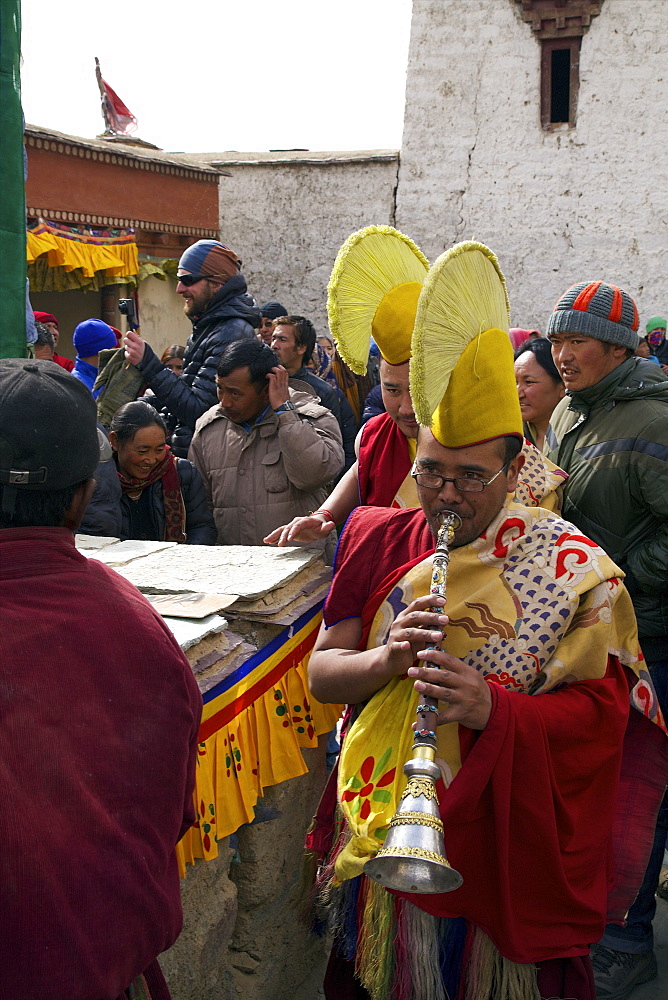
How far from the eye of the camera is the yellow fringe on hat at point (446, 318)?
68.4 inches

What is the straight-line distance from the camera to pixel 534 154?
14617mm

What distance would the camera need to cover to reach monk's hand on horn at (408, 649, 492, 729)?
5.57 feet

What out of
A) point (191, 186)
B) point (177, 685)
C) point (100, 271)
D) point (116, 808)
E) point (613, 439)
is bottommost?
point (116, 808)

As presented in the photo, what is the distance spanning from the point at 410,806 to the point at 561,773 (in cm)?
49

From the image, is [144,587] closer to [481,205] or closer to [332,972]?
[332,972]

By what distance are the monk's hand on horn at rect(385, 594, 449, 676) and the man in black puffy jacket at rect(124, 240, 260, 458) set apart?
289cm

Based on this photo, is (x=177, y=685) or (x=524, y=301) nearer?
(x=177, y=685)

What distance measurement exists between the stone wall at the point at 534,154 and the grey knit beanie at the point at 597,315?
482 inches

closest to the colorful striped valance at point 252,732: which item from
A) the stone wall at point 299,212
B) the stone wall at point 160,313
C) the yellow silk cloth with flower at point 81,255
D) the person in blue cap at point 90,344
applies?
the person in blue cap at point 90,344

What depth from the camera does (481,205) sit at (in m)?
15.0

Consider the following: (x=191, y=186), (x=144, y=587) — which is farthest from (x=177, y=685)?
(x=191, y=186)

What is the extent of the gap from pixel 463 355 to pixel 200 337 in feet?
10.3

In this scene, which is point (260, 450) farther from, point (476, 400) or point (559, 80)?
point (559, 80)

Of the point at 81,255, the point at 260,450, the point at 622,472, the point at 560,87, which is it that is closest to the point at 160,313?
the point at 81,255
